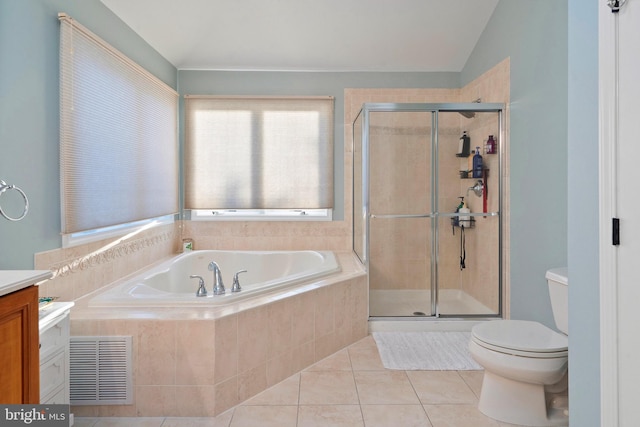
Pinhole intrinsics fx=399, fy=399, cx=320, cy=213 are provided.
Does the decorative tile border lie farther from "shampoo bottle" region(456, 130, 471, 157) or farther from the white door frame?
"shampoo bottle" region(456, 130, 471, 157)

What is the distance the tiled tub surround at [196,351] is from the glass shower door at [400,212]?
4.24ft

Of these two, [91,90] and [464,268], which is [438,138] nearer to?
[464,268]

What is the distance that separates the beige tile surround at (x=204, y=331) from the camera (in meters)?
2.00

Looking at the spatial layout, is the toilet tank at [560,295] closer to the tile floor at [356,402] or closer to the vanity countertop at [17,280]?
the tile floor at [356,402]

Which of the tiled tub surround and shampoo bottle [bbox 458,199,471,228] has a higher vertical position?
shampoo bottle [bbox 458,199,471,228]

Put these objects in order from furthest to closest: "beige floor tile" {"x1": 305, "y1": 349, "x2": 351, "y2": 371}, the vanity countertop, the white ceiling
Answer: the white ceiling → "beige floor tile" {"x1": 305, "y1": 349, "x2": 351, "y2": 371} → the vanity countertop

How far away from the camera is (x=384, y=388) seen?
230 centimetres

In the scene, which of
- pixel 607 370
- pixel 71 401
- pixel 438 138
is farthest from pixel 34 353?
pixel 438 138

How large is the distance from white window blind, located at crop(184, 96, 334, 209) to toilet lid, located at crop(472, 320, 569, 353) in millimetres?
2215

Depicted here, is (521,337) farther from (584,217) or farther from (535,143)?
→ (535,143)

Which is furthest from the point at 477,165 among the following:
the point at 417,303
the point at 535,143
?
the point at 417,303

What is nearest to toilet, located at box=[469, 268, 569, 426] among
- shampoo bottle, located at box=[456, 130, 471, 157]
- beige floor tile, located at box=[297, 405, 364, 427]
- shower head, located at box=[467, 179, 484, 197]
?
beige floor tile, located at box=[297, 405, 364, 427]

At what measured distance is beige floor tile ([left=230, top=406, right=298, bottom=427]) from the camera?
1.95 metres

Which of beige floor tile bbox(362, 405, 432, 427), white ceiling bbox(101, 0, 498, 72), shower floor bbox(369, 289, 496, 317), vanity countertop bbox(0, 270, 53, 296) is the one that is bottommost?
beige floor tile bbox(362, 405, 432, 427)
